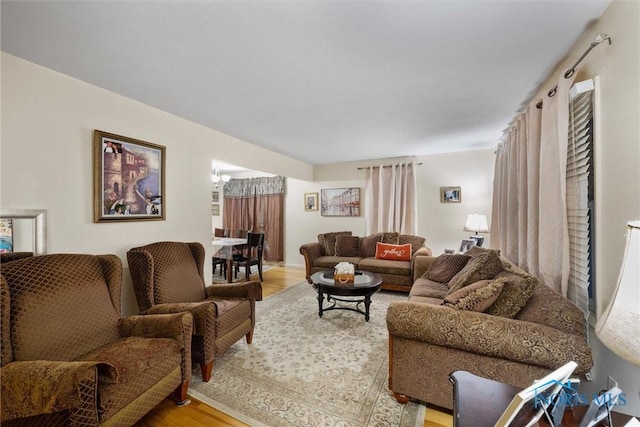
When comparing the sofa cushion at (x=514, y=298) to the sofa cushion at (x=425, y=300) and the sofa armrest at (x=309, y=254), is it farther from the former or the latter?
the sofa armrest at (x=309, y=254)

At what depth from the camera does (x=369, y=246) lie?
16.1 feet

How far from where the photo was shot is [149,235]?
2.64 metres

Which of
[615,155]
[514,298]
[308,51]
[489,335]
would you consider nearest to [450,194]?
[514,298]

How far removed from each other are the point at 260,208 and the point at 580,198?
5800mm

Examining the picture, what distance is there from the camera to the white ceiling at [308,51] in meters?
→ 1.40

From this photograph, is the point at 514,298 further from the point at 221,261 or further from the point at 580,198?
the point at 221,261

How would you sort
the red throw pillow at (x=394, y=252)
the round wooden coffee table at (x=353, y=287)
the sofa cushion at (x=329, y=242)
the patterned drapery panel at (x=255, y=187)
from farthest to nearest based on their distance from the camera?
the patterned drapery panel at (x=255, y=187) → the sofa cushion at (x=329, y=242) → the red throw pillow at (x=394, y=252) → the round wooden coffee table at (x=353, y=287)

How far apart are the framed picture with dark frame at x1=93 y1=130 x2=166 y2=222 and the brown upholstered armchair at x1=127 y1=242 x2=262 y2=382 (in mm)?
425

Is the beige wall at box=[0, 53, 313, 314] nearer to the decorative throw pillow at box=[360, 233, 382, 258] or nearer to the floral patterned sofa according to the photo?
the floral patterned sofa

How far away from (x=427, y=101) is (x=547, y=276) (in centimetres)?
180

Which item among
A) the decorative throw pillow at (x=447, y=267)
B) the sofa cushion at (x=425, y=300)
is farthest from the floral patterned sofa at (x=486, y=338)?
the decorative throw pillow at (x=447, y=267)

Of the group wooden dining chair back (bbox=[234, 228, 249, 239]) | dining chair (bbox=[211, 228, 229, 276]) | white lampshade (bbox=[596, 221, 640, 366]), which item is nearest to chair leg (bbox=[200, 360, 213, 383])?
white lampshade (bbox=[596, 221, 640, 366])

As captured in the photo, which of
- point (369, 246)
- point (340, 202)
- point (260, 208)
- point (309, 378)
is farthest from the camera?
point (260, 208)

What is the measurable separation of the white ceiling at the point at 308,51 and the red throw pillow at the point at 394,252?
2.28 metres
